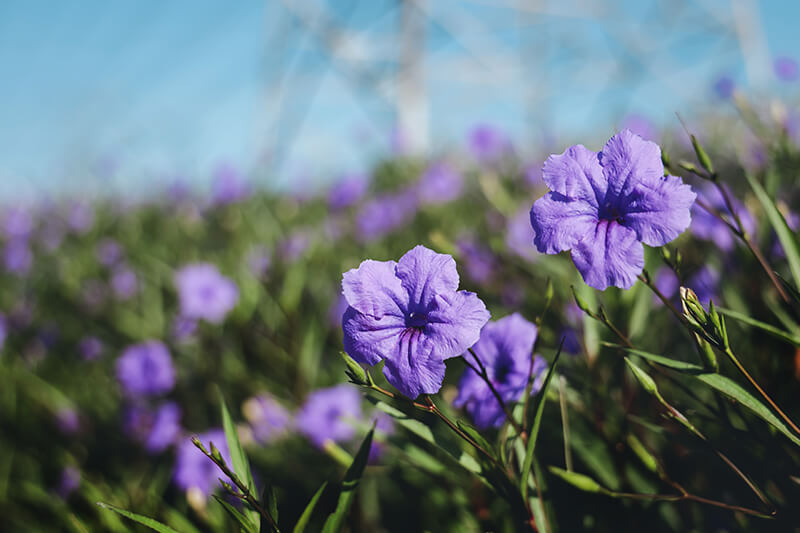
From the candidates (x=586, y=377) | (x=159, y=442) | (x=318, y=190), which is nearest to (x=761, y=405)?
(x=586, y=377)

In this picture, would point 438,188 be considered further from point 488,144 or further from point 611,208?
point 611,208

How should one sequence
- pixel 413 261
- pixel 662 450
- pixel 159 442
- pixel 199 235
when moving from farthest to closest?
pixel 199 235 → pixel 159 442 → pixel 662 450 → pixel 413 261

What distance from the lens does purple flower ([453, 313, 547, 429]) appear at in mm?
694

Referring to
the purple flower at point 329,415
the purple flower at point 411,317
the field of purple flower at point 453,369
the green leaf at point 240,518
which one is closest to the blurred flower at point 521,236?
the field of purple flower at point 453,369

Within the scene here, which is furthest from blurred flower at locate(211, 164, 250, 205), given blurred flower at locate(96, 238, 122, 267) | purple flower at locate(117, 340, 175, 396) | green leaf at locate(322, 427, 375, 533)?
green leaf at locate(322, 427, 375, 533)

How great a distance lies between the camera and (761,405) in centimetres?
53

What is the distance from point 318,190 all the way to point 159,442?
2790 mm

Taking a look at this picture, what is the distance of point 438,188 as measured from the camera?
253 cm

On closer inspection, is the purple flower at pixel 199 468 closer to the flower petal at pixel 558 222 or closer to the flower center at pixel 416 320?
the flower center at pixel 416 320

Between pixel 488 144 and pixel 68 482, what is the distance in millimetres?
2596

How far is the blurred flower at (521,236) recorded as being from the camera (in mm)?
1305

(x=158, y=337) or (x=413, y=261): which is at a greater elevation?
(x=413, y=261)

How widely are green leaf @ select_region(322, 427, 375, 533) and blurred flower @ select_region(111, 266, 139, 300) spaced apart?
1.97 metres

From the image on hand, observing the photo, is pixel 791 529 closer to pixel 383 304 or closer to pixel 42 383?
pixel 383 304
